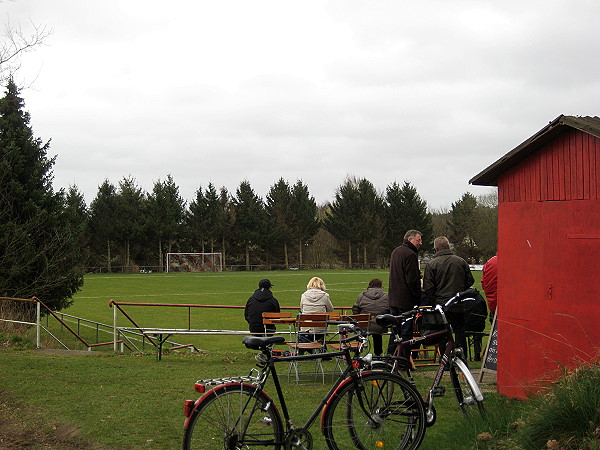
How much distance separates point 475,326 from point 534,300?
14.6 ft

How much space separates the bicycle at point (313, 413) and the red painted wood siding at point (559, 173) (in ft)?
9.32

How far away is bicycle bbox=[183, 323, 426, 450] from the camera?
460 centimetres

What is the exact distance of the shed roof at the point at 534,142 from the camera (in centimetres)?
670

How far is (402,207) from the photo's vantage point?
89.4m

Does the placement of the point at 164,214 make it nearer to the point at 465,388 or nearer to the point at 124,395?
the point at 124,395

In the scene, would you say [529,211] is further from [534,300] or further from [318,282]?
[318,282]

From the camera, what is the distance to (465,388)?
→ 586 cm

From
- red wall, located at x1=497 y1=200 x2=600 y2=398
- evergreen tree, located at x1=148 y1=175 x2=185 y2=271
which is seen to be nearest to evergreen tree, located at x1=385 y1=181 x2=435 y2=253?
evergreen tree, located at x1=148 y1=175 x2=185 y2=271

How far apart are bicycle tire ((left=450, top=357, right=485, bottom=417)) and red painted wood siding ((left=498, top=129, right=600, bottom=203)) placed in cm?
213

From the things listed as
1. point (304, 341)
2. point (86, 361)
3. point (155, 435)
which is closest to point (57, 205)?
point (86, 361)

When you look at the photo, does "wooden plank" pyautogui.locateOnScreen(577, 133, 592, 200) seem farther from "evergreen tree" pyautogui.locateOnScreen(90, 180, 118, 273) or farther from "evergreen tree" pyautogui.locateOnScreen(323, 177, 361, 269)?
"evergreen tree" pyautogui.locateOnScreen(323, 177, 361, 269)

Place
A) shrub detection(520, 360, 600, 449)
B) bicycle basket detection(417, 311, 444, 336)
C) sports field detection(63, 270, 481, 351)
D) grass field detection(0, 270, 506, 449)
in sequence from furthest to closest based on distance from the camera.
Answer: sports field detection(63, 270, 481, 351), grass field detection(0, 270, 506, 449), bicycle basket detection(417, 311, 444, 336), shrub detection(520, 360, 600, 449)

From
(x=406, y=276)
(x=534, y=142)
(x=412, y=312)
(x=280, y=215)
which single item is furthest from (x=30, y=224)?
(x=280, y=215)

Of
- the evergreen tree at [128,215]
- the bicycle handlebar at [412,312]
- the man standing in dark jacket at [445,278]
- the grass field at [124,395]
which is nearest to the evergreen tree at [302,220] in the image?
the evergreen tree at [128,215]
